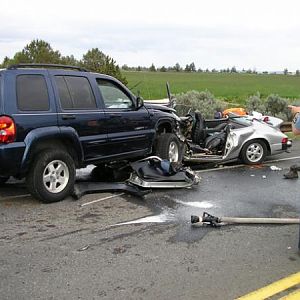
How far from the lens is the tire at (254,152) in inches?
411

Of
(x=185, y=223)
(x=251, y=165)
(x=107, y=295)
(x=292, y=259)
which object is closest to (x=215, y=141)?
(x=251, y=165)

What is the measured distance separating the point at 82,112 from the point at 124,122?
3.23 ft

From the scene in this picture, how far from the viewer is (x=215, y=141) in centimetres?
1036

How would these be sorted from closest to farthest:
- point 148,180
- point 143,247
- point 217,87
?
point 143,247 < point 148,180 < point 217,87

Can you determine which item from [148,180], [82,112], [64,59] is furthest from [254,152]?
[64,59]

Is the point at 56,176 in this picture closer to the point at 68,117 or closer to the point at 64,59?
the point at 68,117

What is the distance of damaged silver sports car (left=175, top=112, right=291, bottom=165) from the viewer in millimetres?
10219

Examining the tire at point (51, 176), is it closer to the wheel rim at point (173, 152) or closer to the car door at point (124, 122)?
the car door at point (124, 122)

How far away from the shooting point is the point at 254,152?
10.6m

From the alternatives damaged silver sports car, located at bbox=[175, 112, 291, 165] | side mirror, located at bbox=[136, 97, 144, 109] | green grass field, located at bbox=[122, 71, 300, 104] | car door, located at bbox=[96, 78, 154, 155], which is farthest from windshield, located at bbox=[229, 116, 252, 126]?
green grass field, located at bbox=[122, 71, 300, 104]

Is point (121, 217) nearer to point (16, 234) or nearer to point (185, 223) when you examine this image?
point (185, 223)

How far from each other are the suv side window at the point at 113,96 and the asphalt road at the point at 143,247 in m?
1.55

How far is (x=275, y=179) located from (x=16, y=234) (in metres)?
5.07

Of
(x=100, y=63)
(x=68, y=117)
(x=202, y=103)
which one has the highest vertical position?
(x=100, y=63)
